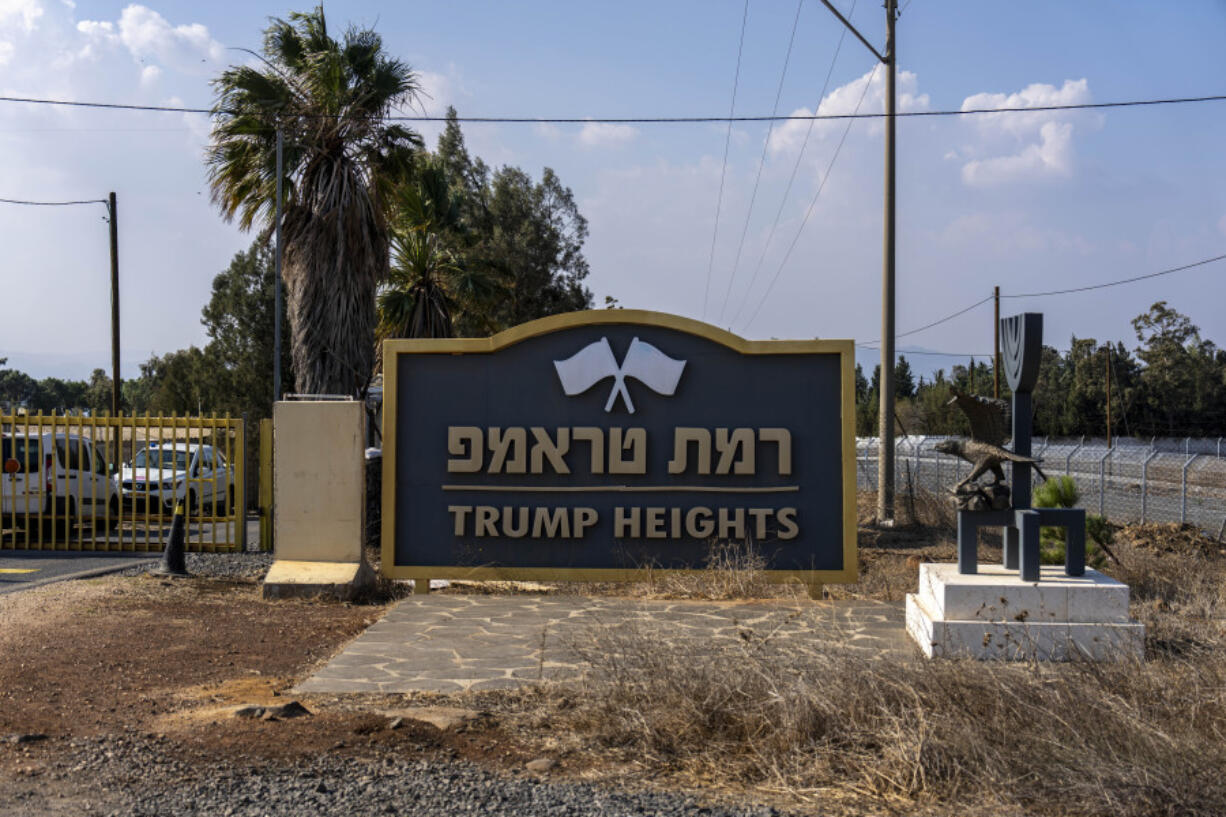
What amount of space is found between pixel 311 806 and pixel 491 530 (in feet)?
19.4

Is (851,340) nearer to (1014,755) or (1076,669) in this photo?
(1076,669)

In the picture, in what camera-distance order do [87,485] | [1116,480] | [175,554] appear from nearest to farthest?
[175,554] → [87,485] → [1116,480]

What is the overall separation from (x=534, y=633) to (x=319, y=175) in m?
11.5

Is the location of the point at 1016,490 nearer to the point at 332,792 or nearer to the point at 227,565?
the point at 332,792

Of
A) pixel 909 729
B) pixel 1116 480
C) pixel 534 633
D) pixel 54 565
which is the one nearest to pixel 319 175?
pixel 54 565

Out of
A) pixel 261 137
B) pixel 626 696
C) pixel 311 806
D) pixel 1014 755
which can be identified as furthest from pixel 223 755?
pixel 261 137

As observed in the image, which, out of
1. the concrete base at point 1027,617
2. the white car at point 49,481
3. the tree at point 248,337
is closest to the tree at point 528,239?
the tree at point 248,337

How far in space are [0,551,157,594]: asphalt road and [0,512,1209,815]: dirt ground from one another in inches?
42.4

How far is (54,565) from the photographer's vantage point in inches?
549

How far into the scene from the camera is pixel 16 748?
5.63 metres

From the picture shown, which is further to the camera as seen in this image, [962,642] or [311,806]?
[962,642]

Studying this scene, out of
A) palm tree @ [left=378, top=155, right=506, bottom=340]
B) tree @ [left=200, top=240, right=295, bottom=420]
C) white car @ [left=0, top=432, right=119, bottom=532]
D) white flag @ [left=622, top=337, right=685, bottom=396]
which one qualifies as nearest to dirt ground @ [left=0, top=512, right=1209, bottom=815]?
white flag @ [left=622, top=337, right=685, bottom=396]

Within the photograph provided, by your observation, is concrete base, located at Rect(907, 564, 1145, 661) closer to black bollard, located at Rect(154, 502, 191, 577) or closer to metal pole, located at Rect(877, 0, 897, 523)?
black bollard, located at Rect(154, 502, 191, 577)

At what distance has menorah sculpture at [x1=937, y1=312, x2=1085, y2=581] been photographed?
770 cm
